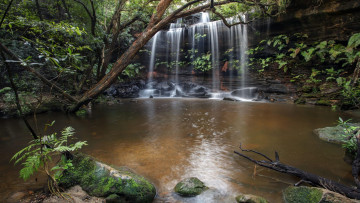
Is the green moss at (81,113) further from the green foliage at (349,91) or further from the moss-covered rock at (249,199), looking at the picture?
the green foliage at (349,91)

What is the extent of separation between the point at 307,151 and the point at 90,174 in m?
3.69

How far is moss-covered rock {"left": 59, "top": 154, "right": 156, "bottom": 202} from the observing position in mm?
2141

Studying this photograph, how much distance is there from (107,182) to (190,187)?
1.02 m

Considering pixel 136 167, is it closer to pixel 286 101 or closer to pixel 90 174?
pixel 90 174

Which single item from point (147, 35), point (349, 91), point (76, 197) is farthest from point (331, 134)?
point (147, 35)

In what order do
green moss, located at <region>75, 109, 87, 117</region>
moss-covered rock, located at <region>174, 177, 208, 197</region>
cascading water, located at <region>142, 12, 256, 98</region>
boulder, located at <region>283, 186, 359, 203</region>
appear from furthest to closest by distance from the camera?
cascading water, located at <region>142, 12, 256, 98</region>
green moss, located at <region>75, 109, 87, 117</region>
moss-covered rock, located at <region>174, 177, 208, 197</region>
boulder, located at <region>283, 186, 359, 203</region>

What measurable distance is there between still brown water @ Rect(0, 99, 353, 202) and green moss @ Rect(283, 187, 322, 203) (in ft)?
0.40

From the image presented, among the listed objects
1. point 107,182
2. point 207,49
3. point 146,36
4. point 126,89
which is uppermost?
point 207,49

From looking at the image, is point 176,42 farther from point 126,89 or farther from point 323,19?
point 323,19

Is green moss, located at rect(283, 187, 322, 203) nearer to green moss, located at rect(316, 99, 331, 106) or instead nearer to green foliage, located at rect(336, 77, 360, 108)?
green foliage, located at rect(336, 77, 360, 108)

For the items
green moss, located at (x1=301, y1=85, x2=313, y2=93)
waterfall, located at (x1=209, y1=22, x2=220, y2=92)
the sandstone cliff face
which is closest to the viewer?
the sandstone cliff face

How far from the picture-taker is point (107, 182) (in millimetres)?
2205

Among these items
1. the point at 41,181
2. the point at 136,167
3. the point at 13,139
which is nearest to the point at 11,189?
the point at 41,181

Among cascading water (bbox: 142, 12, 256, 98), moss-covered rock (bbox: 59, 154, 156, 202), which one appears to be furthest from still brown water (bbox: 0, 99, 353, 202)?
cascading water (bbox: 142, 12, 256, 98)
